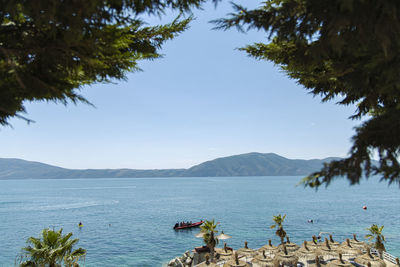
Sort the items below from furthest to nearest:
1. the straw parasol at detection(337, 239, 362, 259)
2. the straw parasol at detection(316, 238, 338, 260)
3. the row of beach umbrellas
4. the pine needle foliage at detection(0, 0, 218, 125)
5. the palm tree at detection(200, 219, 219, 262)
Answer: the palm tree at detection(200, 219, 219, 262), the straw parasol at detection(337, 239, 362, 259), the straw parasol at detection(316, 238, 338, 260), the row of beach umbrellas, the pine needle foliage at detection(0, 0, 218, 125)

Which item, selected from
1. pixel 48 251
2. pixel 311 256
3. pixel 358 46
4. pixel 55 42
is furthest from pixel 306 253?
pixel 55 42

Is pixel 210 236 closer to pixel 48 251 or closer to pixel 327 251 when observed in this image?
pixel 327 251

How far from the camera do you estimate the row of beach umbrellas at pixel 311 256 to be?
20.5 m

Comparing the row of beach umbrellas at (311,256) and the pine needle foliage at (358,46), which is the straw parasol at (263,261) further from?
the pine needle foliage at (358,46)

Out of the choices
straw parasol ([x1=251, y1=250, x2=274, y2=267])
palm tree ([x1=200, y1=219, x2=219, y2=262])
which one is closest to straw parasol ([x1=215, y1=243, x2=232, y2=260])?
palm tree ([x1=200, y1=219, x2=219, y2=262])

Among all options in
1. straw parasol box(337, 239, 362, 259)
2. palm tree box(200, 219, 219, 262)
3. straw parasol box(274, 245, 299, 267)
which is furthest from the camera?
palm tree box(200, 219, 219, 262)

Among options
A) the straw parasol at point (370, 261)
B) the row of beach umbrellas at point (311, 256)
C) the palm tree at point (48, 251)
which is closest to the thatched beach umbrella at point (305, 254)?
the row of beach umbrellas at point (311, 256)

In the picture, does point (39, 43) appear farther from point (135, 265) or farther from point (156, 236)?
point (156, 236)

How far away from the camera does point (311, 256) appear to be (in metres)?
23.5

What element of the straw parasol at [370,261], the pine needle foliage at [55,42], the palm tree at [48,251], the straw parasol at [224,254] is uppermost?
the pine needle foliage at [55,42]

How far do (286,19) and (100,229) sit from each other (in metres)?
57.4

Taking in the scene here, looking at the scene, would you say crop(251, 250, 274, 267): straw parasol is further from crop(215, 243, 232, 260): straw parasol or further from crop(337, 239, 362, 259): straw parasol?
crop(337, 239, 362, 259): straw parasol

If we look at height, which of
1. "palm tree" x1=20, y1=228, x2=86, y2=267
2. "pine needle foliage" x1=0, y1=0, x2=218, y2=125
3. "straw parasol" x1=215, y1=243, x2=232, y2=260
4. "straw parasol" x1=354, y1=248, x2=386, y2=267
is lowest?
"straw parasol" x1=215, y1=243, x2=232, y2=260

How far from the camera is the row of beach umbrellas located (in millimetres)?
20516
